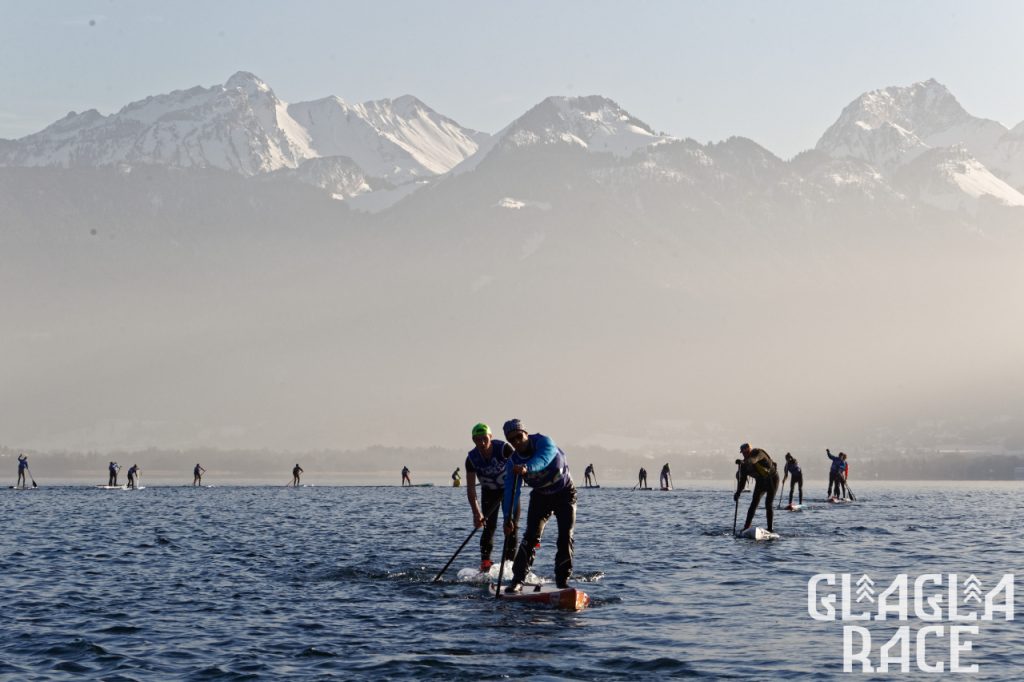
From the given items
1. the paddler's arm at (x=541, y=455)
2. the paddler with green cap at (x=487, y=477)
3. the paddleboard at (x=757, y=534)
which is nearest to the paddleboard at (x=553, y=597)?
the paddler's arm at (x=541, y=455)

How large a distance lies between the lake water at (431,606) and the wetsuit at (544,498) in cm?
99

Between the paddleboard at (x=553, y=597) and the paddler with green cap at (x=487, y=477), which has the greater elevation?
the paddler with green cap at (x=487, y=477)

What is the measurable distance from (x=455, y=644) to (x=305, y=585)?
26.6 ft

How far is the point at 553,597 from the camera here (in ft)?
74.1

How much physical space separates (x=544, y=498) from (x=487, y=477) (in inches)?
141

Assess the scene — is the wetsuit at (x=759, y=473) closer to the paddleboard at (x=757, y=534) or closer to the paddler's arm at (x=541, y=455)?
the paddleboard at (x=757, y=534)

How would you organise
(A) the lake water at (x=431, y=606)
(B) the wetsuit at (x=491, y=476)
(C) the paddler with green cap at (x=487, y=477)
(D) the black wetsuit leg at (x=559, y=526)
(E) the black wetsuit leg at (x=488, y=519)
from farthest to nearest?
1. (E) the black wetsuit leg at (x=488, y=519)
2. (B) the wetsuit at (x=491, y=476)
3. (C) the paddler with green cap at (x=487, y=477)
4. (D) the black wetsuit leg at (x=559, y=526)
5. (A) the lake water at (x=431, y=606)

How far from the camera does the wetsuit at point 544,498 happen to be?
2267 cm

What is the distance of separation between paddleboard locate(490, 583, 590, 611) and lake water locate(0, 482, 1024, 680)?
32 centimetres

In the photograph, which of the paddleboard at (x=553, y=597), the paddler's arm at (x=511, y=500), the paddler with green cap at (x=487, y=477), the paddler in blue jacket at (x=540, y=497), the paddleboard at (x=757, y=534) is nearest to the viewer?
the paddleboard at (x=553, y=597)

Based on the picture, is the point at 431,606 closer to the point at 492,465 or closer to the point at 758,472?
the point at 492,465

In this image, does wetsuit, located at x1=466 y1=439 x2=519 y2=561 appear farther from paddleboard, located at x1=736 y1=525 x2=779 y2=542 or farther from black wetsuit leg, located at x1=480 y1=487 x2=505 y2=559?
paddleboard, located at x1=736 y1=525 x2=779 y2=542

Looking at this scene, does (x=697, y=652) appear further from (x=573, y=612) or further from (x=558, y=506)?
(x=558, y=506)

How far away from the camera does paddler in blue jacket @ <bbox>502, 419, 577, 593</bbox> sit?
2253 cm
